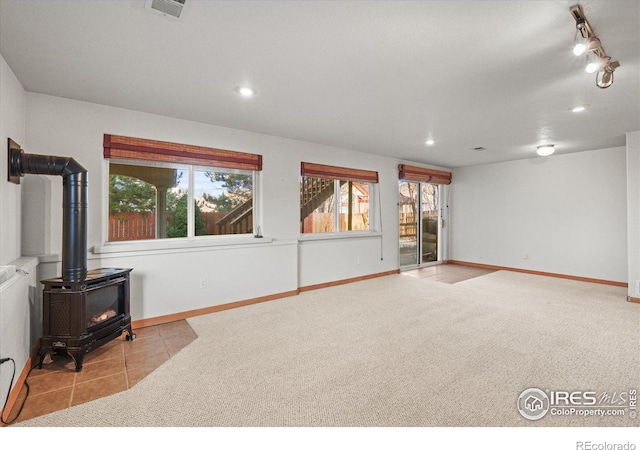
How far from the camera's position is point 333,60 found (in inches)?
87.9

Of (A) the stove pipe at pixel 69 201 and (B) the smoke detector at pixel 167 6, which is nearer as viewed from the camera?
(B) the smoke detector at pixel 167 6

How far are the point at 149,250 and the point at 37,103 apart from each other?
170 cm

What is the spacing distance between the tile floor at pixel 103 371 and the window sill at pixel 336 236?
216 centimetres

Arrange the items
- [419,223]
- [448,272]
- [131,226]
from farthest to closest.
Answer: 1. [419,223]
2. [448,272]
3. [131,226]

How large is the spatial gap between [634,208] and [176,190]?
20.3ft

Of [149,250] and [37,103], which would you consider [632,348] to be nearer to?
[149,250]

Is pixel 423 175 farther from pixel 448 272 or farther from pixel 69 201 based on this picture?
pixel 69 201

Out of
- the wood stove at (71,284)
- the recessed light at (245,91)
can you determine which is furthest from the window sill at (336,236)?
the wood stove at (71,284)

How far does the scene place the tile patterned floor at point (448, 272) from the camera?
5.75 m

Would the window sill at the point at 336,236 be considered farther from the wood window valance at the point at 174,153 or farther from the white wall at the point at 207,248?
the wood window valance at the point at 174,153

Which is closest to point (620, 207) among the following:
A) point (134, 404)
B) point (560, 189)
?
point (560, 189)

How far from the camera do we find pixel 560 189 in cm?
572

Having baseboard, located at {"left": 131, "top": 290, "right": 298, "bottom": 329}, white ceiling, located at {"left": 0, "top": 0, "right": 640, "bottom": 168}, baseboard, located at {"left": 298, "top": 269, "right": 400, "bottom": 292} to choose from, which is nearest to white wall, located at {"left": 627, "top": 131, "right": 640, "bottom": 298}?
white ceiling, located at {"left": 0, "top": 0, "right": 640, "bottom": 168}

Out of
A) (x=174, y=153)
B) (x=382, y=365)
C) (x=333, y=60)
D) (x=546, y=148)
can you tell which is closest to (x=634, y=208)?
(x=546, y=148)
